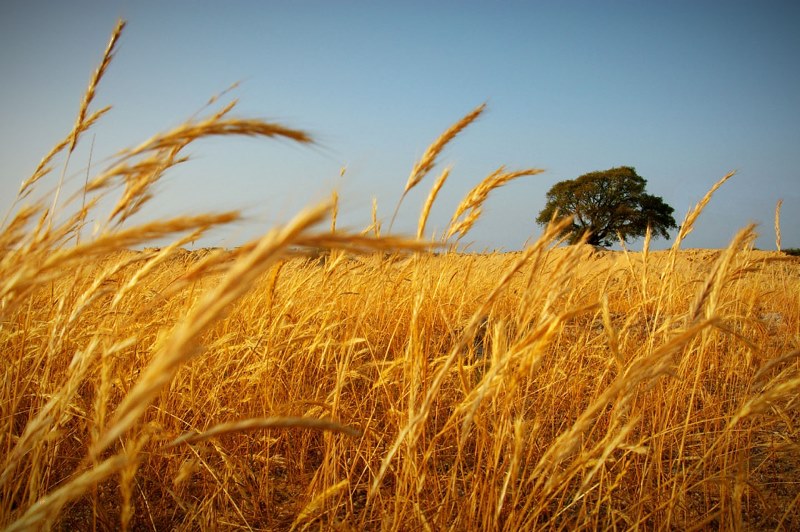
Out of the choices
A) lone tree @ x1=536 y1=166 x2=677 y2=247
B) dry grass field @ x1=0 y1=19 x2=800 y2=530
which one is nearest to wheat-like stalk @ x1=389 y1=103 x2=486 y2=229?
dry grass field @ x1=0 y1=19 x2=800 y2=530

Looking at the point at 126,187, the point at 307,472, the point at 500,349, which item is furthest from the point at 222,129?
the point at 307,472

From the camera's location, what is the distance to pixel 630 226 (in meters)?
25.7

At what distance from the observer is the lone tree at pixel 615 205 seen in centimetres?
2553

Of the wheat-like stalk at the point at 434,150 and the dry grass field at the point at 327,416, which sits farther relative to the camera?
the wheat-like stalk at the point at 434,150

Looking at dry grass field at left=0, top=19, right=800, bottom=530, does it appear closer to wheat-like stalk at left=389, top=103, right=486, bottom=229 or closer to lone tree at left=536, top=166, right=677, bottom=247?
wheat-like stalk at left=389, top=103, right=486, bottom=229

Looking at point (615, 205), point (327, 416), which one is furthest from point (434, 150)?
point (615, 205)

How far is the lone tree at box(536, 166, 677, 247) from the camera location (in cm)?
2553

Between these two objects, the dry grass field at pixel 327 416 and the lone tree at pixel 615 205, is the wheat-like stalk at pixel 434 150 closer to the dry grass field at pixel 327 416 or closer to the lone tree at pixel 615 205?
the dry grass field at pixel 327 416

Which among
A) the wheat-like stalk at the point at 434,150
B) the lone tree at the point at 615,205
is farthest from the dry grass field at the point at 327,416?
the lone tree at the point at 615,205

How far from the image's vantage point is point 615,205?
25.9 metres

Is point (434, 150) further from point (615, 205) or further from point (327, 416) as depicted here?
point (615, 205)

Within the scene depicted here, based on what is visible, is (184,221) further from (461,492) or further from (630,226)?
(630,226)

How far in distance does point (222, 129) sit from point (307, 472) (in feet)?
4.56

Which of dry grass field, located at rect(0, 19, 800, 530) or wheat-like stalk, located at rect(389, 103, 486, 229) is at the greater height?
wheat-like stalk, located at rect(389, 103, 486, 229)
